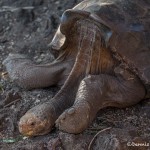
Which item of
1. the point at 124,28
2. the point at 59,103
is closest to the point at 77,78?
the point at 59,103

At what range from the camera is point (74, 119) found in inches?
95.1

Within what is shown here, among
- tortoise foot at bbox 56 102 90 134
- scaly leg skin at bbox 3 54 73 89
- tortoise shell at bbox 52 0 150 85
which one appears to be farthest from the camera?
scaly leg skin at bbox 3 54 73 89

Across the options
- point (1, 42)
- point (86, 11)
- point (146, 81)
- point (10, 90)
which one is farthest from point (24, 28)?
point (146, 81)

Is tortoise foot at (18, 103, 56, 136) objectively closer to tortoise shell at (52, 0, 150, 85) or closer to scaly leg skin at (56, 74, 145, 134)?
scaly leg skin at (56, 74, 145, 134)

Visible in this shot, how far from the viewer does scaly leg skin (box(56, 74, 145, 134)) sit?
242cm

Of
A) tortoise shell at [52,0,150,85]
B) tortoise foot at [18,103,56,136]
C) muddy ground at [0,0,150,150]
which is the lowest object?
muddy ground at [0,0,150,150]

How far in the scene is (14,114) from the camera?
2.75m

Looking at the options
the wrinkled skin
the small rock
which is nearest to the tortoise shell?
the wrinkled skin

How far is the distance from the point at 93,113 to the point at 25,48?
113 centimetres

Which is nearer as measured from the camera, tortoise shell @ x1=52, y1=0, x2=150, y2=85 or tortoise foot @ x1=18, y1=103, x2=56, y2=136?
tortoise foot @ x1=18, y1=103, x2=56, y2=136

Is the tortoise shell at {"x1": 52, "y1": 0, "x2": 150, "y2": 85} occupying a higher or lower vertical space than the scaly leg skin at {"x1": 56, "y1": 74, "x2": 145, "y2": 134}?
higher

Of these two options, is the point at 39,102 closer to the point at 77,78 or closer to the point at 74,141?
the point at 77,78

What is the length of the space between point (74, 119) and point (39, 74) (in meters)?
0.58

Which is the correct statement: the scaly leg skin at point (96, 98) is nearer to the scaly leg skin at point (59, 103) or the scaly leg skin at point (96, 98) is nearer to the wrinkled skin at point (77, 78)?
the wrinkled skin at point (77, 78)
